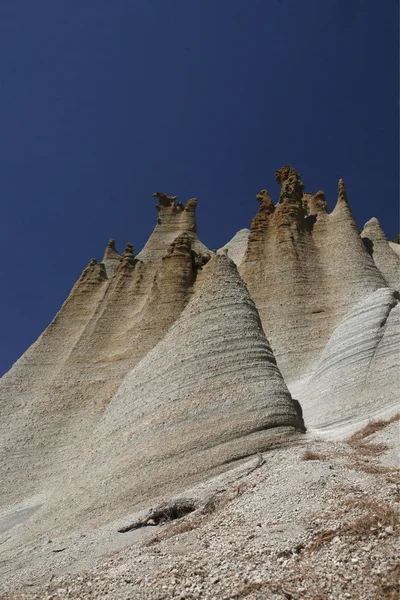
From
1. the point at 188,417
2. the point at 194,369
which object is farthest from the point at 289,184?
the point at 188,417

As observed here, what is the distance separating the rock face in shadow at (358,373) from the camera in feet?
48.9

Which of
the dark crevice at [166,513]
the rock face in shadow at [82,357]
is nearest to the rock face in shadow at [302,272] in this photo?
the rock face in shadow at [82,357]

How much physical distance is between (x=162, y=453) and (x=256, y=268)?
19.1 m

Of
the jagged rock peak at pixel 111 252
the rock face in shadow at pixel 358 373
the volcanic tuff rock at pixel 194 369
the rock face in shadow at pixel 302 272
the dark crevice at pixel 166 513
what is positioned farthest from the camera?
the jagged rock peak at pixel 111 252

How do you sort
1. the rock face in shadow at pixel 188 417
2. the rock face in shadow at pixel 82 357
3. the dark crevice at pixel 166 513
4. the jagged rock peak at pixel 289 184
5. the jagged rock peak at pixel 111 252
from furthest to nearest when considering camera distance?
the jagged rock peak at pixel 111 252
the jagged rock peak at pixel 289 184
the rock face in shadow at pixel 82 357
the rock face in shadow at pixel 188 417
the dark crevice at pixel 166 513

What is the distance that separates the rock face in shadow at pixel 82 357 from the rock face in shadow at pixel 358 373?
917 cm

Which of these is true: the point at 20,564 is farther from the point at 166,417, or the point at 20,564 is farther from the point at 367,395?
the point at 367,395

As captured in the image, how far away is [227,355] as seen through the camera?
1360 cm

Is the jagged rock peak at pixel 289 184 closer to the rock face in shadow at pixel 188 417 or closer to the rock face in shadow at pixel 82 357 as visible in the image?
the rock face in shadow at pixel 82 357

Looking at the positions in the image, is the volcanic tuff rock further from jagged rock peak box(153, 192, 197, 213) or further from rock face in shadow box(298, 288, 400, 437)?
jagged rock peak box(153, 192, 197, 213)

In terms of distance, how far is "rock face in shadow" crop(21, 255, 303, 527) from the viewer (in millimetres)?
10836

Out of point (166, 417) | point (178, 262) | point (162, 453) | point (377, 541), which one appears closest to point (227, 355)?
point (166, 417)

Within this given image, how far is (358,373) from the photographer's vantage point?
16250mm

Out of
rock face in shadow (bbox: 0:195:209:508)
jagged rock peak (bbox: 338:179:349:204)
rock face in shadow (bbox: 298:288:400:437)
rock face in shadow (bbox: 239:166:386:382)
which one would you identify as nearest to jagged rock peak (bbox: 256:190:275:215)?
rock face in shadow (bbox: 239:166:386:382)
